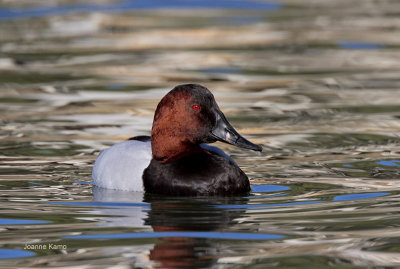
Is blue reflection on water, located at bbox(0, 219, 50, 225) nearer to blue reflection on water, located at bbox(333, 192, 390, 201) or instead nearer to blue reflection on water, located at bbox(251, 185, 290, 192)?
blue reflection on water, located at bbox(251, 185, 290, 192)

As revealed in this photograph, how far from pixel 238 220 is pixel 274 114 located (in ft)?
17.6

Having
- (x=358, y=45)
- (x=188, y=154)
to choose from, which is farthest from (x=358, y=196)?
(x=358, y=45)

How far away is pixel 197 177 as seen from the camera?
7840 mm

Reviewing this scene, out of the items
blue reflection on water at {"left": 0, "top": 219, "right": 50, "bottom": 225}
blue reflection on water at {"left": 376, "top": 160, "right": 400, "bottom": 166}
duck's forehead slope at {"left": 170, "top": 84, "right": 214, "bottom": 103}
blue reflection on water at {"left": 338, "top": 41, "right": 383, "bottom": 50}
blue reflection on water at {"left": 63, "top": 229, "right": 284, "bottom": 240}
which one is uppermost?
duck's forehead slope at {"left": 170, "top": 84, "right": 214, "bottom": 103}

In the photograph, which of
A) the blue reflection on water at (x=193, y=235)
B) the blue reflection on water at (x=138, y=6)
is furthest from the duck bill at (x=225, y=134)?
the blue reflection on water at (x=138, y=6)

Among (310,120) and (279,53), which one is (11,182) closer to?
(310,120)

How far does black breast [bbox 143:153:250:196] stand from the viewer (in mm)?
7816

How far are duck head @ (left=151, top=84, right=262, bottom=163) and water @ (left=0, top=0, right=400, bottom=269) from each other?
1.38 feet

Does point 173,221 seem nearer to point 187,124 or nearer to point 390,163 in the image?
point 187,124

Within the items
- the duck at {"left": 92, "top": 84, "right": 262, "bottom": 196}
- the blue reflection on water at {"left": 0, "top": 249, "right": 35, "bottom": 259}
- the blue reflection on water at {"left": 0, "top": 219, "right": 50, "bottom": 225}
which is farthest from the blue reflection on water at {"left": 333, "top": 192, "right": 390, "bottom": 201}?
the blue reflection on water at {"left": 0, "top": 249, "right": 35, "bottom": 259}

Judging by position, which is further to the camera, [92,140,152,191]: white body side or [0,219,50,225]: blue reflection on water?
[92,140,152,191]: white body side

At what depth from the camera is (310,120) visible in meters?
11.7

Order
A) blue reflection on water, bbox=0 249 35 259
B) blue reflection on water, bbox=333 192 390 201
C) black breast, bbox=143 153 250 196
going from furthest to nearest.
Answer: black breast, bbox=143 153 250 196 → blue reflection on water, bbox=333 192 390 201 → blue reflection on water, bbox=0 249 35 259

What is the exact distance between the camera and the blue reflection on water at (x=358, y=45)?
1791 cm
